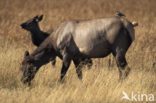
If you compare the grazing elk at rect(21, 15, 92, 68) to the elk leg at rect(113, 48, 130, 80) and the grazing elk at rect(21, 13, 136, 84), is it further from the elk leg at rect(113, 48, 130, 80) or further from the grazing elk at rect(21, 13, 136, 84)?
the elk leg at rect(113, 48, 130, 80)

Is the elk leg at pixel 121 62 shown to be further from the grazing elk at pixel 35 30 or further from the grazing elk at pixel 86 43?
the grazing elk at pixel 35 30

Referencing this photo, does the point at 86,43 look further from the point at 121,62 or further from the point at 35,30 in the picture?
the point at 35,30

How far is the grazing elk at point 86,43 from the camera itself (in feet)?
29.3

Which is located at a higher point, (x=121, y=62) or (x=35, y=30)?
(x=35, y=30)

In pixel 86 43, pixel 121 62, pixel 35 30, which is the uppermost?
pixel 35 30

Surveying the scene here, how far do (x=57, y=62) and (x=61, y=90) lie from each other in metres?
3.15

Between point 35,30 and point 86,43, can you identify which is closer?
point 86,43

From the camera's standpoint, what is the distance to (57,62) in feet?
37.1

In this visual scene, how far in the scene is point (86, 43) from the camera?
9023mm

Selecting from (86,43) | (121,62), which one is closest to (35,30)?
(86,43)

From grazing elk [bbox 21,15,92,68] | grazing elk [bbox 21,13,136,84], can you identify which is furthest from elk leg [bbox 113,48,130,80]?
grazing elk [bbox 21,15,92,68]

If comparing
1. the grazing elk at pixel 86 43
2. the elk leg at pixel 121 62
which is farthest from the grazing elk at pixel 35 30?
the elk leg at pixel 121 62

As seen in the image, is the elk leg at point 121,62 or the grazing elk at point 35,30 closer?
the elk leg at point 121,62

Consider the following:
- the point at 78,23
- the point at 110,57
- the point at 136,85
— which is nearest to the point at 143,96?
the point at 136,85
